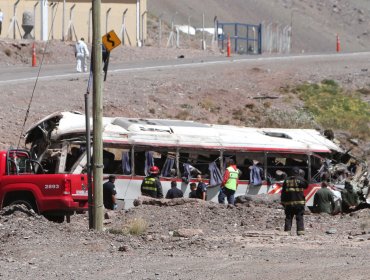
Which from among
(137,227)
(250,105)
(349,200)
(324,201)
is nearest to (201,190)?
(324,201)

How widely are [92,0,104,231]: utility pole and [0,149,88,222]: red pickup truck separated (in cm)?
346

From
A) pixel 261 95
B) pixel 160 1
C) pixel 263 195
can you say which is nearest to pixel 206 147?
pixel 263 195

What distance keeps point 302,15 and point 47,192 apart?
256ft

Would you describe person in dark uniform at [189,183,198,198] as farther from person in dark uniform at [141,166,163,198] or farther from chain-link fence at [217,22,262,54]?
chain-link fence at [217,22,262,54]

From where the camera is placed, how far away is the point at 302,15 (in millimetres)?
99062

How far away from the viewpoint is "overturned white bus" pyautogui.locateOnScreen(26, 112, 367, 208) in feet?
85.3

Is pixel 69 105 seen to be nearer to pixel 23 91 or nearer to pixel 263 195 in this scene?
pixel 23 91

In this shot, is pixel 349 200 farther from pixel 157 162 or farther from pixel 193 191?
pixel 157 162

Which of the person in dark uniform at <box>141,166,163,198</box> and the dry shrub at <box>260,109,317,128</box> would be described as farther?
the dry shrub at <box>260,109,317,128</box>

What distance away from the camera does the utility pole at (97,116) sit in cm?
1950

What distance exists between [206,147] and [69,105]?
10879 mm

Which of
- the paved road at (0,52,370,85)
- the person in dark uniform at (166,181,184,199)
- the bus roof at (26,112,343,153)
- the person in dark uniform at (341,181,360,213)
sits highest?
the paved road at (0,52,370,85)

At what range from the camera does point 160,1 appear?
8919 centimetres

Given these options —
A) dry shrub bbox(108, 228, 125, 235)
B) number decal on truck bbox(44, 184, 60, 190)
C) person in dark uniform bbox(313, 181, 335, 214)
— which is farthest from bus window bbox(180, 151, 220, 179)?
dry shrub bbox(108, 228, 125, 235)
